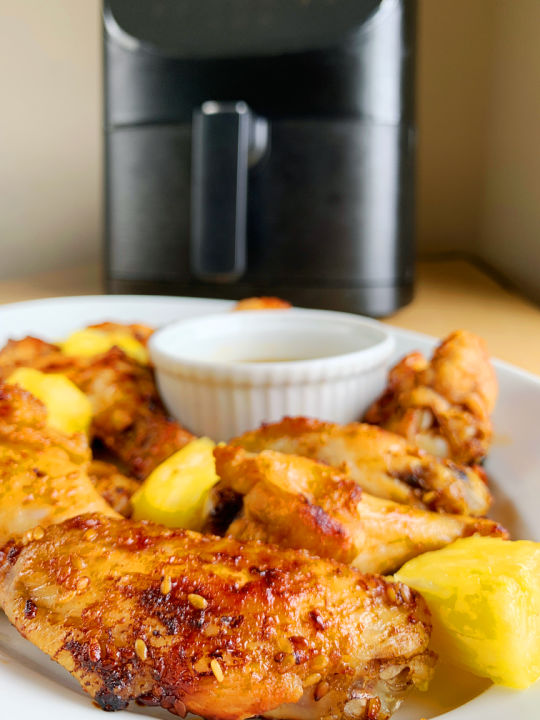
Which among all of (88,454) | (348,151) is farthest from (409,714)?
(348,151)

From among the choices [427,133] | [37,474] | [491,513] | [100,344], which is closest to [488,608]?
[491,513]

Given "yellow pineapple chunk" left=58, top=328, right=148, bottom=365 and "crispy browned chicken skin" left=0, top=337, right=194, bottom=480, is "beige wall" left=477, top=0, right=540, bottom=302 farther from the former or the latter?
"crispy browned chicken skin" left=0, top=337, right=194, bottom=480

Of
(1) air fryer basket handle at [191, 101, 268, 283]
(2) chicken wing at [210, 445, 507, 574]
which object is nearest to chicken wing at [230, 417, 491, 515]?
(2) chicken wing at [210, 445, 507, 574]

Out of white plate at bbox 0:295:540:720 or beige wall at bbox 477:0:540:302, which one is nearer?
white plate at bbox 0:295:540:720

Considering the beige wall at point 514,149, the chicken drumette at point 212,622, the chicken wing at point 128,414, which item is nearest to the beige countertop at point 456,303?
the beige wall at point 514,149

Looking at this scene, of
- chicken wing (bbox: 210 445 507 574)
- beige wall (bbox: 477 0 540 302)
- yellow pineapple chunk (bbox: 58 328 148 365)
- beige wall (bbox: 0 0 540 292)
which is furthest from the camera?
beige wall (bbox: 0 0 540 292)

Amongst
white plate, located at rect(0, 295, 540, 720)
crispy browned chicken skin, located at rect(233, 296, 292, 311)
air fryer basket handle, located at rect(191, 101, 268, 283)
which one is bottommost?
white plate, located at rect(0, 295, 540, 720)

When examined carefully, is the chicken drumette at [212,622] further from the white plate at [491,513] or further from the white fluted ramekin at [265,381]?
the white fluted ramekin at [265,381]
